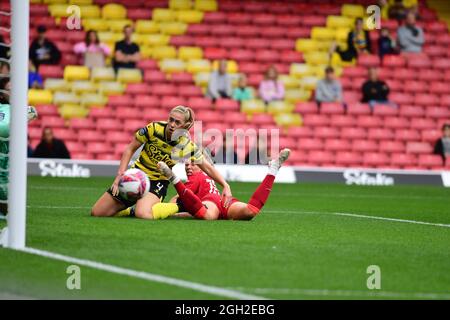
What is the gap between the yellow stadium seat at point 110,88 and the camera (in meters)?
23.8

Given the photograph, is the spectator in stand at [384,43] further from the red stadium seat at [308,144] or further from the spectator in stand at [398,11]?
the red stadium seat at [308,144]

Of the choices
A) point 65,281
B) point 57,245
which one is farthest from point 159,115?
point 65,281

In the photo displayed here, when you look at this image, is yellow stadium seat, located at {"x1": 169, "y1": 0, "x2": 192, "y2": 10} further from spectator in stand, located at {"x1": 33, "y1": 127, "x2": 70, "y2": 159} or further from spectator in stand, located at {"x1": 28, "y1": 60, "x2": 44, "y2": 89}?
spectator in stand, located at {"x1": 33, "y1": 127, "x2": 70, "y2": 159}

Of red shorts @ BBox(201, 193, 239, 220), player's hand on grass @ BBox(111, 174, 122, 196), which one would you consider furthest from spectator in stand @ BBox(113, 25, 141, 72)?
player's hand on grass @ BBox(111, 174, 122, 196)

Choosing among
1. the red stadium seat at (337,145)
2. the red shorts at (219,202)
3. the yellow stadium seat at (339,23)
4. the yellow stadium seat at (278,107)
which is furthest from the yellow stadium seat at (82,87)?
the red shorts at (219,202)

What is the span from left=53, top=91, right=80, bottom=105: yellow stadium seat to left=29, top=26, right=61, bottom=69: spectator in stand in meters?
0.78

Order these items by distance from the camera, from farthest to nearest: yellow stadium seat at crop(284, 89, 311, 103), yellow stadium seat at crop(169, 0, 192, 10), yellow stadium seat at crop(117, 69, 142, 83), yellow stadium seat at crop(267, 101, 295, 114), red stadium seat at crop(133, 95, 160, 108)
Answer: yellow stadium seat at crop(169, 0, 192, 10)
yellow stadium seat at crop(284, 89, 311, 103)
yellow stadium seat at crop(267, 101, 295, 114)
yellow stadium seat at crop(117, 69, 142, 83)
red stadium seat at crop(133, 95, 160, 108)

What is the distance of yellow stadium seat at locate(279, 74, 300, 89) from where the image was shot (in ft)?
81.4

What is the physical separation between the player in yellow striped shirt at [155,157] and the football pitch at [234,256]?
358 millimetres

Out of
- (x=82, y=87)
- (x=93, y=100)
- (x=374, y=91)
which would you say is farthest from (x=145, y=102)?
(x=374, y=91)

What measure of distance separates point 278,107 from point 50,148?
564 cm

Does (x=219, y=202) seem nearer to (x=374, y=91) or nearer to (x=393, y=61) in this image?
(x=374, y=91)

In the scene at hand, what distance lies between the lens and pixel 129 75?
79.0ft

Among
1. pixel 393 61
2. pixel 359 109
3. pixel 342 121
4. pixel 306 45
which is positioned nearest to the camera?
pixel 342 121
